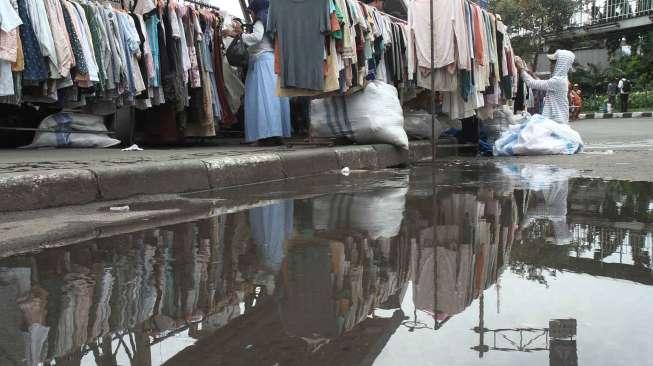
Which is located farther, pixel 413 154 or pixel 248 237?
pixel 413 154

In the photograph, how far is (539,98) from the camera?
16234 millimetres

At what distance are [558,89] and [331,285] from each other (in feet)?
27.8

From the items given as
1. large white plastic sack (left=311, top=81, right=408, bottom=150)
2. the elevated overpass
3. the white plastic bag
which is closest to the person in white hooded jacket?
the white plastic bag

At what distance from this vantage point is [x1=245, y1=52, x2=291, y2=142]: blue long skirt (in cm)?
750

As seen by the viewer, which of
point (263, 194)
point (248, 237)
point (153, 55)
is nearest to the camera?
point (248, 237)

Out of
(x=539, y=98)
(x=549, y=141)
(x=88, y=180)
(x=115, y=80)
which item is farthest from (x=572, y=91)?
(x=88, y=180)

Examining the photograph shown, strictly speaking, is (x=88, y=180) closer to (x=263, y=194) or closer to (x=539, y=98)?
(x=263, y=194)

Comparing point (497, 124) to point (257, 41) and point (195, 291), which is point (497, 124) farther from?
point (195, 291)

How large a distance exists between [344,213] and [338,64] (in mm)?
3741

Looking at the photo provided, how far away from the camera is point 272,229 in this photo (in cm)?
306

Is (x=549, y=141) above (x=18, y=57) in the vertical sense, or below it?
below

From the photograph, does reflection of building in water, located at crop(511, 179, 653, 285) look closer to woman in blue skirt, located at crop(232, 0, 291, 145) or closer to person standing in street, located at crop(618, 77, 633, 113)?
woman in blue skirt, located at crop(232, 0, 291, 145)

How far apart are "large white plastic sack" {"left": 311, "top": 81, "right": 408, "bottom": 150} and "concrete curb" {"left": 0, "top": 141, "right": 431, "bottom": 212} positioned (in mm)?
224

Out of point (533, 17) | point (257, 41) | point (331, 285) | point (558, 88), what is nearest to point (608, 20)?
point (533, 17)
